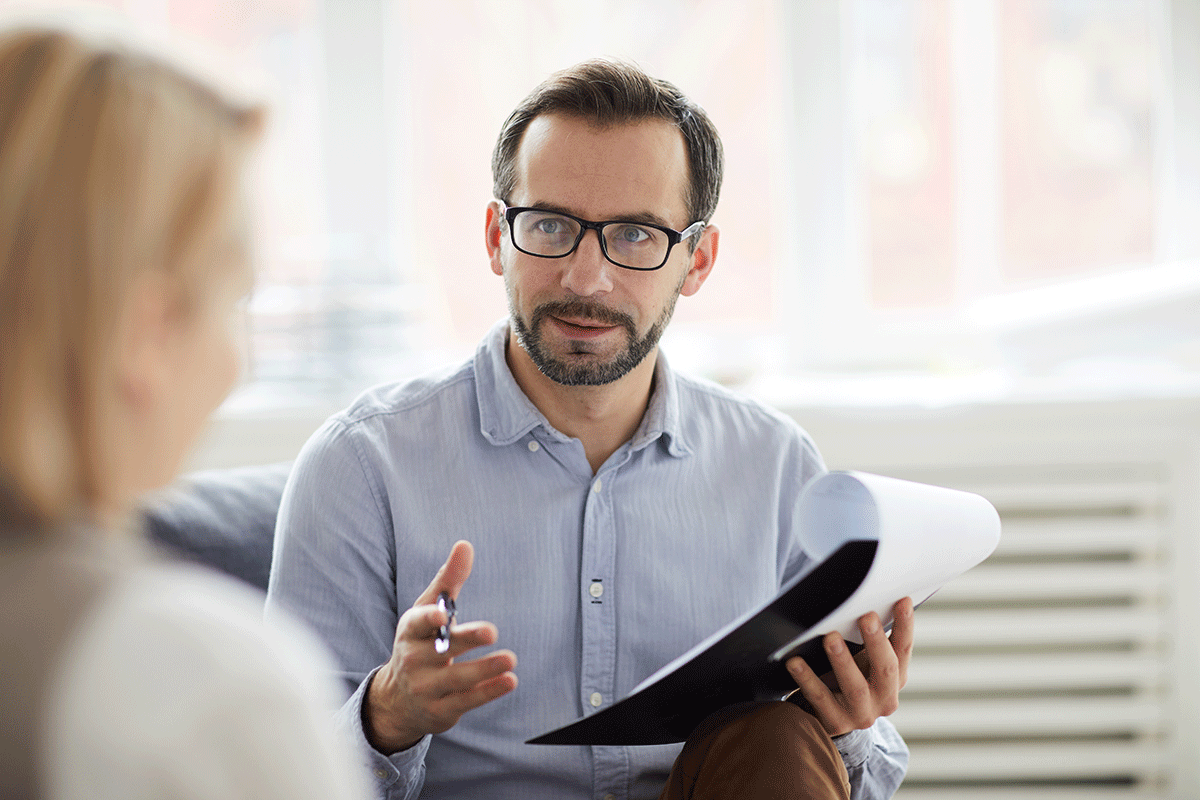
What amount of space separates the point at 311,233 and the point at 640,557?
4.76 feet

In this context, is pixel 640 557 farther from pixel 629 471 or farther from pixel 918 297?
pixel 918 297

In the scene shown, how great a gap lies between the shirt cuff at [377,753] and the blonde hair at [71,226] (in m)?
0.61

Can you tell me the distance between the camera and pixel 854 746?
118cm

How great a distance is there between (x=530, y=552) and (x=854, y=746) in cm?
43

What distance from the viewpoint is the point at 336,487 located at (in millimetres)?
1233

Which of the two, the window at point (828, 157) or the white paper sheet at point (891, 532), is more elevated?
the window at point (828, 157)

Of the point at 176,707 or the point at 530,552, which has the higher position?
the point at 176,707

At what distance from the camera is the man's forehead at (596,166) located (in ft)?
4.13

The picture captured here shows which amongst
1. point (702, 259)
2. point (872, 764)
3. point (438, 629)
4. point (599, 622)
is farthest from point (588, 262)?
point (872, 764)

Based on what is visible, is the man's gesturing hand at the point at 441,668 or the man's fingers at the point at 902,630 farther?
the man's fingers at the point at 902,630

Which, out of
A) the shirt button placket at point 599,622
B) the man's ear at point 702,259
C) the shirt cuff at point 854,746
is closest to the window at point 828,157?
the man's ear at point 702,259

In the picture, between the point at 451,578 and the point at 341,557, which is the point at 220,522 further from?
the point at 451,578

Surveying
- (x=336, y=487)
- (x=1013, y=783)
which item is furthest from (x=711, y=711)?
(x=1013, y=783)

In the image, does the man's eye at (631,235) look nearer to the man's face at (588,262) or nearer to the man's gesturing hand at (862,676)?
the man's face at (588,262)
